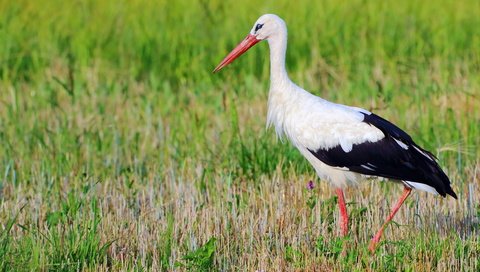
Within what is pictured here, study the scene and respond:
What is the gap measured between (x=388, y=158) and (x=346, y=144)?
0.27m

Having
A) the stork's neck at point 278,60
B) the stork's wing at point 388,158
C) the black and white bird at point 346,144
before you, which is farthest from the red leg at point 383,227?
the stork's neck at point 278,60

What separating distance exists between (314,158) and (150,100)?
10.3ft

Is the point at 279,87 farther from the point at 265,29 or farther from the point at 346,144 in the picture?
the point at 346,144

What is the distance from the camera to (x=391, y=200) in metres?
6.14

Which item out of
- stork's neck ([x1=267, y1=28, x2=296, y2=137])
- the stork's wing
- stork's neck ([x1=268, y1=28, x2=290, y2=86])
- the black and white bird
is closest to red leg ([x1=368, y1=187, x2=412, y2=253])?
the black and white bird

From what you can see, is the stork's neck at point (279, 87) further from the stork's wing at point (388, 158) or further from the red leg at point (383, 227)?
the red leg at point (383, 227)

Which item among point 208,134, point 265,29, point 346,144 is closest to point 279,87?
point 265,29

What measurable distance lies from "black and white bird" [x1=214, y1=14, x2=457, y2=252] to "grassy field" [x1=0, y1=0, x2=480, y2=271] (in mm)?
220

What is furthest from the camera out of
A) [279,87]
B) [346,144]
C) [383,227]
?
[279,87]

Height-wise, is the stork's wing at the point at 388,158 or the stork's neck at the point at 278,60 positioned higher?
the stork's neck at the point at 278,60

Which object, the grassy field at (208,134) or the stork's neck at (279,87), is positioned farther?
the stork's neck at (279,87)

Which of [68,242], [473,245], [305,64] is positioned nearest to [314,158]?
[473,245]

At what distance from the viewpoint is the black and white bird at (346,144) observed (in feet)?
17.7

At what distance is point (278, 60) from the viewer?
19.5 feet
